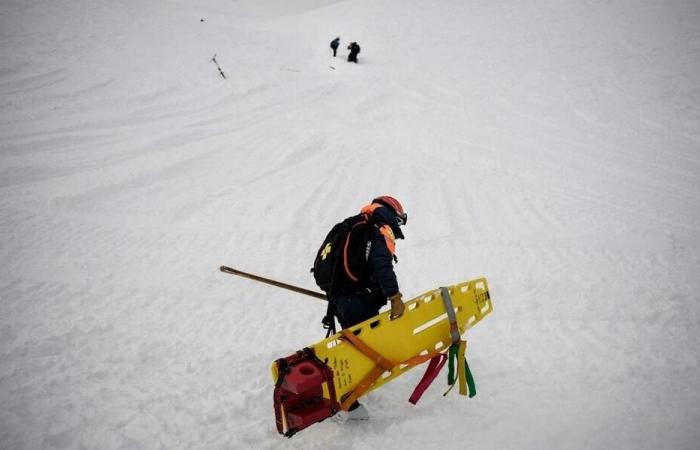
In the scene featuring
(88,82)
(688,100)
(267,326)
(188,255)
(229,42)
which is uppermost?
(229,42)

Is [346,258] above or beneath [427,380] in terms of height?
above

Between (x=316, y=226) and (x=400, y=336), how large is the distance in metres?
3.68

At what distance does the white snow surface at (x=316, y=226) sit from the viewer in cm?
312

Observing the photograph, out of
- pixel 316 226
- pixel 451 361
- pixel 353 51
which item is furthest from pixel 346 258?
pixel 353 51

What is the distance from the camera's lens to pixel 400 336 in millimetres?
3121

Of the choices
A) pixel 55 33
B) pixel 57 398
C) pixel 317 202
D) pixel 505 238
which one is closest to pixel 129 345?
pixel 57 398

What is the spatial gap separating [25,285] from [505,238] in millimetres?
6837

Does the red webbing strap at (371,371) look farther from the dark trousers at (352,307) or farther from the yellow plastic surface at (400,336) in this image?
the dark trousers at (352,307)

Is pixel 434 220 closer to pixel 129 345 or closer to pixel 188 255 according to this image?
pixel 188 255

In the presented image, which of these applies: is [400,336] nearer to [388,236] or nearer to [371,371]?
[371,371]

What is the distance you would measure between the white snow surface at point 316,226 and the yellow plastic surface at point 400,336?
0.46m

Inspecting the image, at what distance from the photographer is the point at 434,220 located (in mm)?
6711

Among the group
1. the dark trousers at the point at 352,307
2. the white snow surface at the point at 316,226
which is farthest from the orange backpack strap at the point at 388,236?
the white snow surface at the point at 316,226

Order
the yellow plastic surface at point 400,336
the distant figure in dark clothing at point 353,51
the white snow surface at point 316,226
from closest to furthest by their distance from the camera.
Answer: the yellow plastic surface at point 400,336 < the white snow surface at point 316,226 < the distant figure in dark clothing at point 353,51
